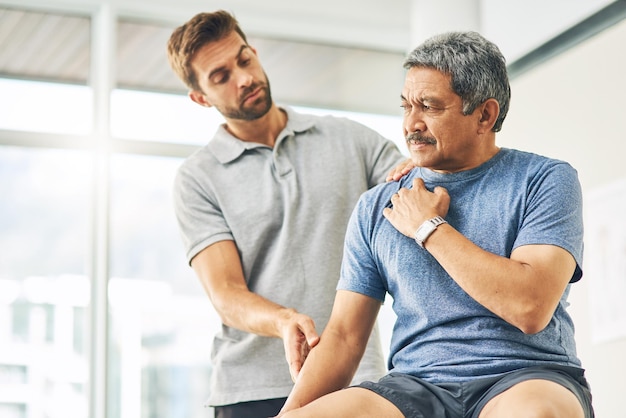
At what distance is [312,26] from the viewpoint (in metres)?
5.88

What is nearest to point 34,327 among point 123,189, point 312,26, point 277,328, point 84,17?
point 123,189

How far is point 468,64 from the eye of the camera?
75.9 inches

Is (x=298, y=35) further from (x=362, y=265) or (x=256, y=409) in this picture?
(x=362, y=265)

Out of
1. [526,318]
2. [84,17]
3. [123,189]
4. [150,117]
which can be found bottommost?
[526,318]

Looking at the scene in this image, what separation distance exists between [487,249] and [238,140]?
1037mm

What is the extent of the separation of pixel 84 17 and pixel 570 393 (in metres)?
4.37

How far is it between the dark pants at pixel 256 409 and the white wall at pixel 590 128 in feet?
7.04

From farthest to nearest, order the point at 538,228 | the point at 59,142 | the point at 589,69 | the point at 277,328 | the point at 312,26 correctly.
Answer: the point at 312,26 → the point at 59,142 → the point at 589,69 → the point at 277,328 → the point at 538,228

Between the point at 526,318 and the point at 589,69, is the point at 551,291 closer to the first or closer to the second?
the point at 526,318

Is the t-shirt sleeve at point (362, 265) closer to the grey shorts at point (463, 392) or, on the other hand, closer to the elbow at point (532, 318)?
the grey shorts at point (463, 392)

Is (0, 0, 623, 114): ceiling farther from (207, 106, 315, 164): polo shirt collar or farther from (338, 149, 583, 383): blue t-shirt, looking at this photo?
(338, 149, 583, 383): blue t-shirt

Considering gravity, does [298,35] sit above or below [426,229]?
above

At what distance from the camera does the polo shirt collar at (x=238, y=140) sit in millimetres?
2686

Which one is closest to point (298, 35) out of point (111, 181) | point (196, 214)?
point (111, 181)
